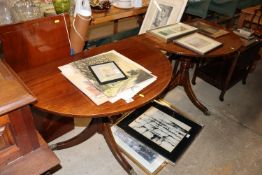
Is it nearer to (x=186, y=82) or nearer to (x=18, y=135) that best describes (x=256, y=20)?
(x=186, y=82)

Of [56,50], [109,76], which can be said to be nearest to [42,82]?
[109,76]

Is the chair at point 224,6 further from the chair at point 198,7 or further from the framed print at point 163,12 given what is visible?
the framed print at point 163,12

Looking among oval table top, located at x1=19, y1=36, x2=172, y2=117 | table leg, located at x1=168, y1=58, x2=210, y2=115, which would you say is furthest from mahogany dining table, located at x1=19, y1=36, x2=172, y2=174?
table leg, located at x1=168, y1=58, x2=210, y2=115

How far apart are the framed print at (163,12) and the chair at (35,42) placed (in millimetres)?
767

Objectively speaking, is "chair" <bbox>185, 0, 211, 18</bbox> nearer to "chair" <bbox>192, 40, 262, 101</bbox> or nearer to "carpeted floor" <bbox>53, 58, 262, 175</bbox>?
"chair" <bbox>192, 40, 262, 101</bbox>

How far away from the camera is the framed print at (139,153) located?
1.46m

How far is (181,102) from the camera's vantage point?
6.94 ft

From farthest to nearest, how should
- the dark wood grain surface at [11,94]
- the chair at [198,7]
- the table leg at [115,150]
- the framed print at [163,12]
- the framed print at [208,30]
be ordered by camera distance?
1. the chair at [198,7]
2. the framed print at [163,12]
3. the framed print at [208,30]
4. the table leg at [115,150]
5. the dark wood grain surface at [11,94]

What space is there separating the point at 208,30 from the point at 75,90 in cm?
120

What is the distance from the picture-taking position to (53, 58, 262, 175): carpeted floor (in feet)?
4.95

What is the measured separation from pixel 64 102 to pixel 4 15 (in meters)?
0.70

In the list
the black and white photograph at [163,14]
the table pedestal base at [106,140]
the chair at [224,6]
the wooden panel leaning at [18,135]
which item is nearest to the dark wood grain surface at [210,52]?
the black and white photograph at [163,14]

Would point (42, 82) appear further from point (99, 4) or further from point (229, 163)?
point (229, 163)

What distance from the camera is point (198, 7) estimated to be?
236 cm
